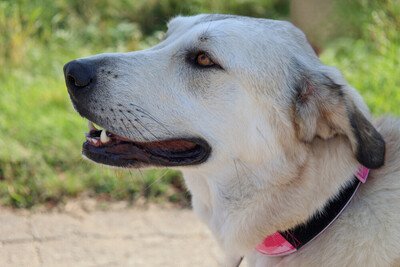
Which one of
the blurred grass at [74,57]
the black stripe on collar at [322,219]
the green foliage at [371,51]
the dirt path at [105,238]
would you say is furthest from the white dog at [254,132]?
the green foliage at [371,51]

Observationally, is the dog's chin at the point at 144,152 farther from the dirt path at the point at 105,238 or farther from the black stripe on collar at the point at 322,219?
the dirt path at the point at 105,238

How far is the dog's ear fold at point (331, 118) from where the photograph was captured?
2084mm

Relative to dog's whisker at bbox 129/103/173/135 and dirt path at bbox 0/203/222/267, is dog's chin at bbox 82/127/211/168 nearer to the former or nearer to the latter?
dog's whisker at bbox 129/103/173/135

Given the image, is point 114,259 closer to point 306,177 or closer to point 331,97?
point 306,177

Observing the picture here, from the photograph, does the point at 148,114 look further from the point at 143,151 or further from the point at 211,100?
the point at 211,100

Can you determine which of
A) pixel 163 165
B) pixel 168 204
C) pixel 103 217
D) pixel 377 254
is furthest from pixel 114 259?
pixel 377 254

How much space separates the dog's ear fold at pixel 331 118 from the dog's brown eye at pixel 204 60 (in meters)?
0.46

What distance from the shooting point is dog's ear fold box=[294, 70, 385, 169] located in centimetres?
208

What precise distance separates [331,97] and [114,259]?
6.48ft

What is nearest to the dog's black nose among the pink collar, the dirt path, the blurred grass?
the blurred grass

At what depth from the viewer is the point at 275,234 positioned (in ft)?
7.50

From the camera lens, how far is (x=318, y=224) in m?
Answer: 2.21

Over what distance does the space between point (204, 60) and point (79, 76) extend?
637mm

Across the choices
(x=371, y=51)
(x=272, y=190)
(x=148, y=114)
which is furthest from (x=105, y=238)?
(x=371, y=51)
